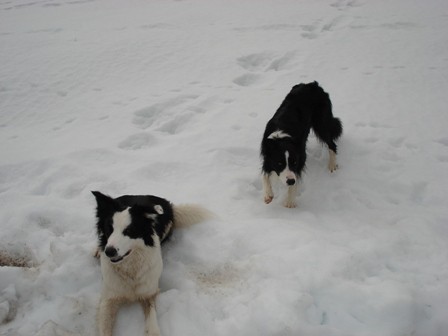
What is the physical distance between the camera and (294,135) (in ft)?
14.3

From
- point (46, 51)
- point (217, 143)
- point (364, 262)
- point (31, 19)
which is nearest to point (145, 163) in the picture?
point (217, 143)

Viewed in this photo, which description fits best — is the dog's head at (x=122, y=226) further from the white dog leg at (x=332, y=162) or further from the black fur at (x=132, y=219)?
the white dog leg at (x=332, y=162)

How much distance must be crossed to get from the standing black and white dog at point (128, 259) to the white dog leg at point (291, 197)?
1822mm

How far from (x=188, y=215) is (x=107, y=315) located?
1.38 m

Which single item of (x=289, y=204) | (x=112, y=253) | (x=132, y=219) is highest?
(x=132, y=219)

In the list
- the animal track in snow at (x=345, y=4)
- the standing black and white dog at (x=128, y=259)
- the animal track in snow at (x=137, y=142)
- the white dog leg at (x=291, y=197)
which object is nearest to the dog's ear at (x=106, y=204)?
the standing black and white dog at (x=128, y=259)

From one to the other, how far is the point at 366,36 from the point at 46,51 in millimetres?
8734

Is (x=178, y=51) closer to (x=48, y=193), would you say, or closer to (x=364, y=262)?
(x=48, y=193)

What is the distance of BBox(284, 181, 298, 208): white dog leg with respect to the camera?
14.1 ft

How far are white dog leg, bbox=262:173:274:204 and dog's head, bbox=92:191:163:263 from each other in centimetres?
173

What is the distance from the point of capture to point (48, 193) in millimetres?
4672

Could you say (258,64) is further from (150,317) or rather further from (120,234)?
(150,317)

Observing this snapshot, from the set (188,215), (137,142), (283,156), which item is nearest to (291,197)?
(283,156)

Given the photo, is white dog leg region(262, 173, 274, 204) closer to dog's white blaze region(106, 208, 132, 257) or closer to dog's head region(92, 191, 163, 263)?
dog's head region(92, 191, 163, 263)
